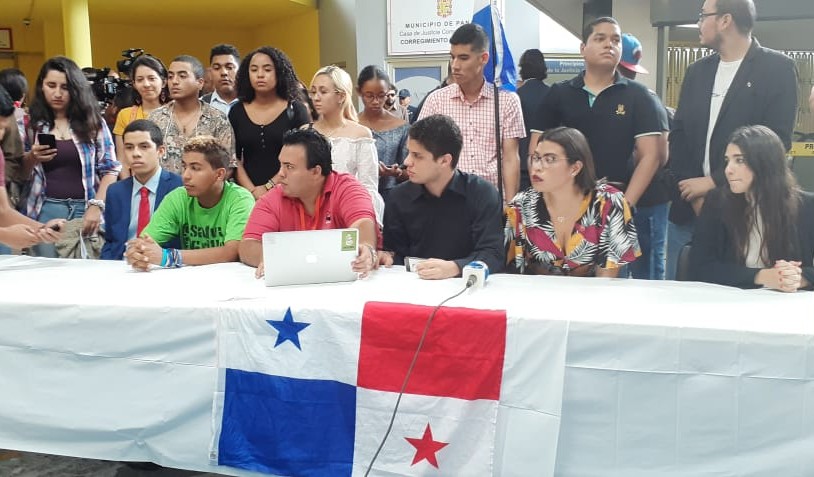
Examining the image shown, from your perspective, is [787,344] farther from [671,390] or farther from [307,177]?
[307,177]

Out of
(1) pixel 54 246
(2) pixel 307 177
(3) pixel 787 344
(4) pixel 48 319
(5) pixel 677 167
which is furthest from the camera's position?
(1) pixel 54 246

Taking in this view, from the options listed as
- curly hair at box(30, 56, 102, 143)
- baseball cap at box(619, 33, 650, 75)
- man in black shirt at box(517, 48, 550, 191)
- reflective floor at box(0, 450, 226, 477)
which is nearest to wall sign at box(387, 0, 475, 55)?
man in black shirt at box(517, 48, 550, 191)

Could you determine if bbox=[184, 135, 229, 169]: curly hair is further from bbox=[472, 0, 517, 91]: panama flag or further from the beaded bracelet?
bbox=[472, 0, 517, 91]: panama flag

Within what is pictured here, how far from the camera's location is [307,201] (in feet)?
9.29

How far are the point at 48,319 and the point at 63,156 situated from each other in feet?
4.96

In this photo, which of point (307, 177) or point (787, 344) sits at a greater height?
point (307, 177)

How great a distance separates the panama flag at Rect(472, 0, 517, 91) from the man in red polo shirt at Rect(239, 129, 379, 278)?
0.92 m

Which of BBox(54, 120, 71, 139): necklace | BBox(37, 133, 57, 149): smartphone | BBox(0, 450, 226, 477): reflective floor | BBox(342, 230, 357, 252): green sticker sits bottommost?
BBox(0, 450, 226, 477): reflective floor

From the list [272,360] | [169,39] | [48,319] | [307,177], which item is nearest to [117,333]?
[48,319]

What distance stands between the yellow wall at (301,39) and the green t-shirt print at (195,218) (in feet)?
30.8

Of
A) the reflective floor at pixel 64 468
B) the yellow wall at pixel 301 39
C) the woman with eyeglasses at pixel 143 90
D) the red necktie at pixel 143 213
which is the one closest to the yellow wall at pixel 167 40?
the yellow wall at pixel 301 39

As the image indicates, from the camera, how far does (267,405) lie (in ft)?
6.84

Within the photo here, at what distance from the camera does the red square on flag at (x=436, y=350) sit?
6.32ft

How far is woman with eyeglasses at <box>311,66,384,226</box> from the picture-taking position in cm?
341
